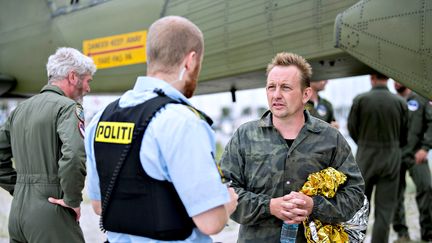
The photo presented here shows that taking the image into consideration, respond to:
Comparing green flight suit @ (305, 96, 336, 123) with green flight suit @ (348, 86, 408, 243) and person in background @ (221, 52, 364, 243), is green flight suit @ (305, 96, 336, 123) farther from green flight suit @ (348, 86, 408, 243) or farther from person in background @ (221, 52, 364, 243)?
person in background @ (221, 52, 364, 243)

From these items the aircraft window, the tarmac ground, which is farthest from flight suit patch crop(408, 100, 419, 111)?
the aircraft window

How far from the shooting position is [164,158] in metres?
1.58

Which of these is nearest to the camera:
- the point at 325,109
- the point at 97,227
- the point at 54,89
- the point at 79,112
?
the point at 79,112

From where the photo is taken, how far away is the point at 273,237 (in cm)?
252

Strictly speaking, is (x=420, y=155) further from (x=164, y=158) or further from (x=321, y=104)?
(x=164, y=158)

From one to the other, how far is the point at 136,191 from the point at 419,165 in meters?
5.69

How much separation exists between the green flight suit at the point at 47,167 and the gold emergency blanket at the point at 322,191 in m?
1.29

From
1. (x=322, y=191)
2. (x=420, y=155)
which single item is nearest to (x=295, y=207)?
(x=322, y=191)

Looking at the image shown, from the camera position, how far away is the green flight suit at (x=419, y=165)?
619 centimetres

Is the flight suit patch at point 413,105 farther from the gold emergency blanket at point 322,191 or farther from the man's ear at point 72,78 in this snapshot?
the man's ear at point 72,78

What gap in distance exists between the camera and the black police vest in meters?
1.59

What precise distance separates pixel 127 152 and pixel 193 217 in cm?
29

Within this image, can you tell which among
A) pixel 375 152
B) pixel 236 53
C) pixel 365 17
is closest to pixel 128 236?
pixel 365 17

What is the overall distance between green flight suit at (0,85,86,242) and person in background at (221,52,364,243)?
89 cm
